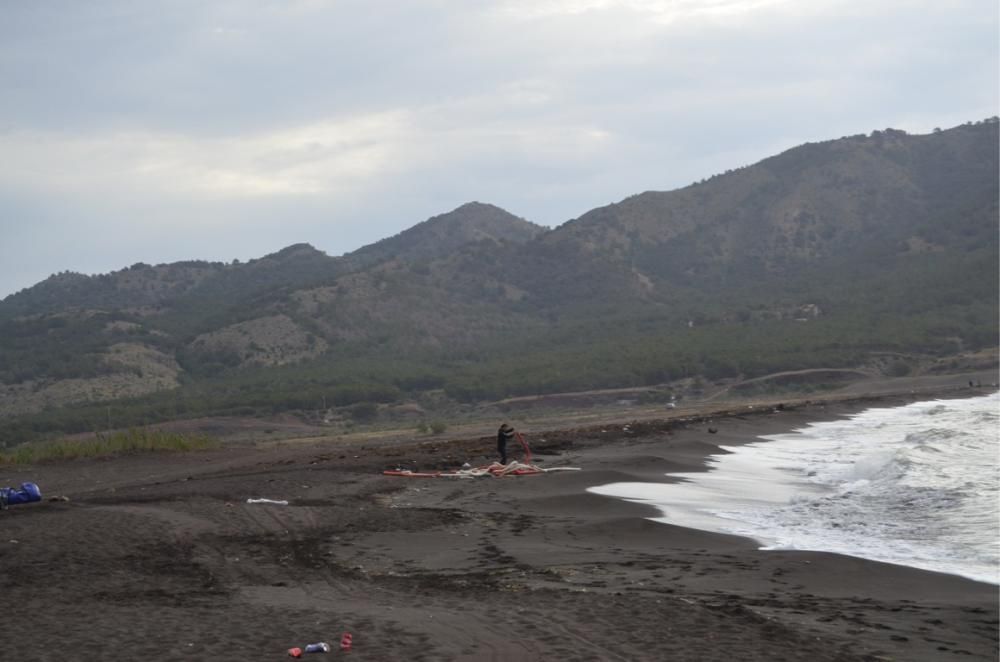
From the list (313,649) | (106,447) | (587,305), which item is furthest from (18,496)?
(587,305)

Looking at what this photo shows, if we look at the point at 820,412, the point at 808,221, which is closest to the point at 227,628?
the point at 820,412

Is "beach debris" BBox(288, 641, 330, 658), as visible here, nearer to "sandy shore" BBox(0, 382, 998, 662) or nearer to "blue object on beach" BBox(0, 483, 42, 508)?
"sandy shore" BBox(0, 382, 998, 662)

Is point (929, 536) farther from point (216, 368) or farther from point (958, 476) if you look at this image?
point (216, 368)

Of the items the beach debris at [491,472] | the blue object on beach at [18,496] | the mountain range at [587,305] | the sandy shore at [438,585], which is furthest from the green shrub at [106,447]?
the mountain range at [587,305]

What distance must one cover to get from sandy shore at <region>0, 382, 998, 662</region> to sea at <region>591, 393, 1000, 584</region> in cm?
109

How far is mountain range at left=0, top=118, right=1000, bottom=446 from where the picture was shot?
63.6 m

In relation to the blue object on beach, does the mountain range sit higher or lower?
higher

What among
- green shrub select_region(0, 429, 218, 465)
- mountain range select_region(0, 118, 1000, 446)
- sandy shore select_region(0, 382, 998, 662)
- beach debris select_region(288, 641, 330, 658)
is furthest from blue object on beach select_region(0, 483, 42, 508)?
mountain range select_region(0, 118, 1000, 446)

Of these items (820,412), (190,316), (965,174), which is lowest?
(820,412)

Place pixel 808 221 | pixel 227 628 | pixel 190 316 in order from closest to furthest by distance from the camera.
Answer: pixel 227 628
pixel 190 316
pixel 808 221

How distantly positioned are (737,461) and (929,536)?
10.8m

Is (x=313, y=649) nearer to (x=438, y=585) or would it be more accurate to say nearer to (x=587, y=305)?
(x=438, y=585)

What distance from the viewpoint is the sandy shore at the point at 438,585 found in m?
8.51

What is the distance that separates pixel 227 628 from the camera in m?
8.91
